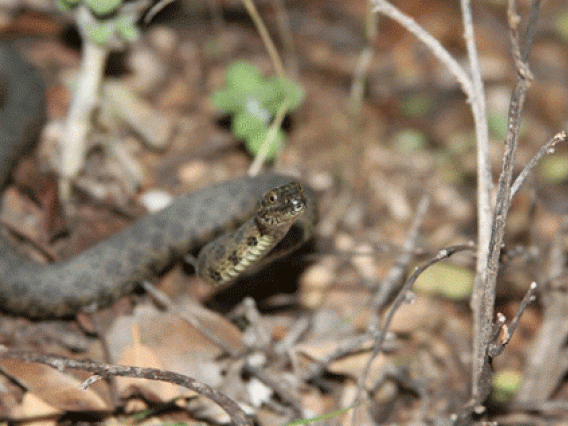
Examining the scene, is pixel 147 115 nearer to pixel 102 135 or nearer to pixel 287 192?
pixel 102 135

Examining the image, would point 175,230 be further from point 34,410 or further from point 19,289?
point 34,410

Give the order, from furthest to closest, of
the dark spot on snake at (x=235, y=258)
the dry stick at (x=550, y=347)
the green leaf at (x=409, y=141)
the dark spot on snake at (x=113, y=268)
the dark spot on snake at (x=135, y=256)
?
the green leaf at (x=409, y=141) < the dark spot on snake at (x=135, y=256) < the dark spot on snake at (x=113, y=268) < the dry stick at (x=550, y=347) < the dark spot on snake at (x=235, y=258)

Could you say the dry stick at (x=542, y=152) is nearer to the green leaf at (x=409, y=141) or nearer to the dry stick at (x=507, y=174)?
the dry stick at (x=507, y=174)

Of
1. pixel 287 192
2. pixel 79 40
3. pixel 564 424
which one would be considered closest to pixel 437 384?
pixel 564 424

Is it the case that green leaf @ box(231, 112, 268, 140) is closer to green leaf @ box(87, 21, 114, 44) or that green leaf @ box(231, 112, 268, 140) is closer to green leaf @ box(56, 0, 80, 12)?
green leaf @ box(87, 21, 114, 44)

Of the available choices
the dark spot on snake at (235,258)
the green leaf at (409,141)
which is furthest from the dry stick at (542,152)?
the green leaf at (409,141)
